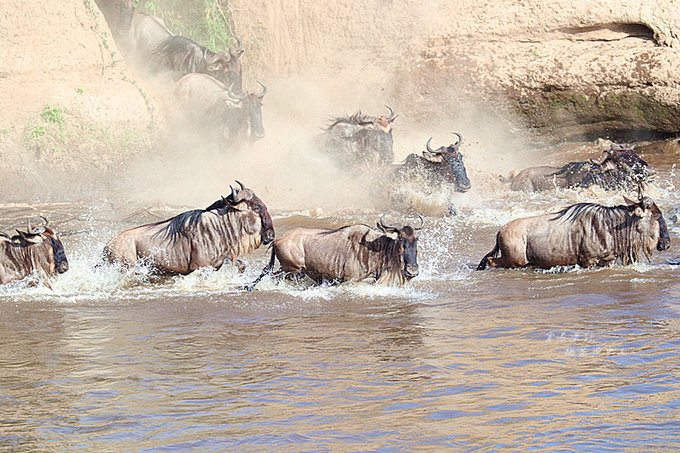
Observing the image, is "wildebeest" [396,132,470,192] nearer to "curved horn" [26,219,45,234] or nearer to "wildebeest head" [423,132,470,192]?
"wildebeest head" [423,132,470,192]

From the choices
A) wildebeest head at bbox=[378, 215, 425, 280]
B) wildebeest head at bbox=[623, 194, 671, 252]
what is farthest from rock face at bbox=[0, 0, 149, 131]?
wildebeest head at bbox=[623, 194, 671, 252]

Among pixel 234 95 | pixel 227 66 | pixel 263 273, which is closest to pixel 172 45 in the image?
pixel 227 66

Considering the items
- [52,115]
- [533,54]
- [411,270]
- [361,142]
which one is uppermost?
[533,54]

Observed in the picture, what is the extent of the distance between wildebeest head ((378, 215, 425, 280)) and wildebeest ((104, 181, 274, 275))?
4.05 feet

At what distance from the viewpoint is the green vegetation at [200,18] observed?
1781 cm

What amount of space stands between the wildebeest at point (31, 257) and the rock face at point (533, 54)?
890cm

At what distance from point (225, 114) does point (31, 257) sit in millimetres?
7127

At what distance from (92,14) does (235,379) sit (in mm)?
10699

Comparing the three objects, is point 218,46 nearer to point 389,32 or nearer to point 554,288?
point 389,32

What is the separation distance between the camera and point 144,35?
16.5m

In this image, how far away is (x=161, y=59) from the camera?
1622cm

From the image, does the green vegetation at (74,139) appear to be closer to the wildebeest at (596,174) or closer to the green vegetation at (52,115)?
the green vegetation at (52,115)

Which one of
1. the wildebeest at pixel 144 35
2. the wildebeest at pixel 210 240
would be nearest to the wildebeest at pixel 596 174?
the wildebeest at pixel 210 240

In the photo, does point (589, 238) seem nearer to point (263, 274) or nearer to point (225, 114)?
point (263, 274)
